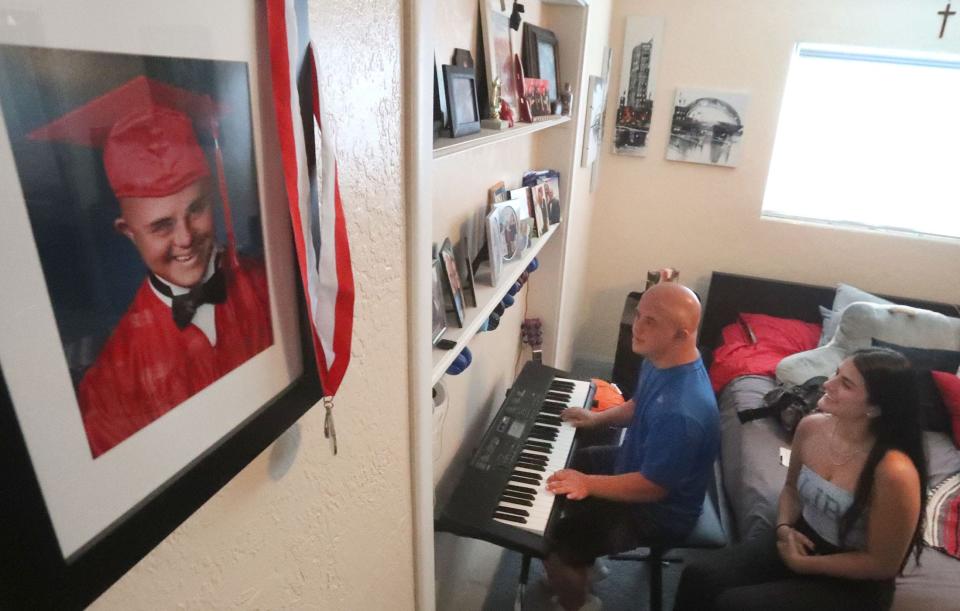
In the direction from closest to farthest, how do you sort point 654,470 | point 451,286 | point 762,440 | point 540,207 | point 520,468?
point 451,286 → point 654,470 → point 520,468 → point 540,207 → point 762,440

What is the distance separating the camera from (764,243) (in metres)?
3.40

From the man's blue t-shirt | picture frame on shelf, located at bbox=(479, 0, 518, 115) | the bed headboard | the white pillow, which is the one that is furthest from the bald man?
the bed headboard

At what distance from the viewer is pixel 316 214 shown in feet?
1.96

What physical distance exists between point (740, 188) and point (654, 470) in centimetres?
219

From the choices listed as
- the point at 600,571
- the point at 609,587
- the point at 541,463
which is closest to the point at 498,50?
the point at 541,463

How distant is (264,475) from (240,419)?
0.10 meters

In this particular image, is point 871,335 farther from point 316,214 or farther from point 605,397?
point 316,214

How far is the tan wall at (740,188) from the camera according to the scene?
9.74 feet

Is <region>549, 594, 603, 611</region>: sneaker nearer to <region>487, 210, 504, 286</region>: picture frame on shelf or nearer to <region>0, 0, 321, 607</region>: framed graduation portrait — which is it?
<region>487, 210, 504, 286</region>: picture frame on shelf

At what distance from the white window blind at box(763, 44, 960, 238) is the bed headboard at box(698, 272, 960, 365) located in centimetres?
43

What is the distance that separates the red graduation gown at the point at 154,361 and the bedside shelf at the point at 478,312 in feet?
1.86

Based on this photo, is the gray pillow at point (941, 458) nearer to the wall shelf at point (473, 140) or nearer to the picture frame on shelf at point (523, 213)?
the picture frame on shelf at point (523, 213)

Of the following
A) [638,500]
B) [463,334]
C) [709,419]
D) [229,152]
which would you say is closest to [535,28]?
[463,334]

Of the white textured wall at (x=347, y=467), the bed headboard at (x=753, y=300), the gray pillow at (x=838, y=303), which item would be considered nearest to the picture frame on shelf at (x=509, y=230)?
the white textured wall at (x=347, y=467)
